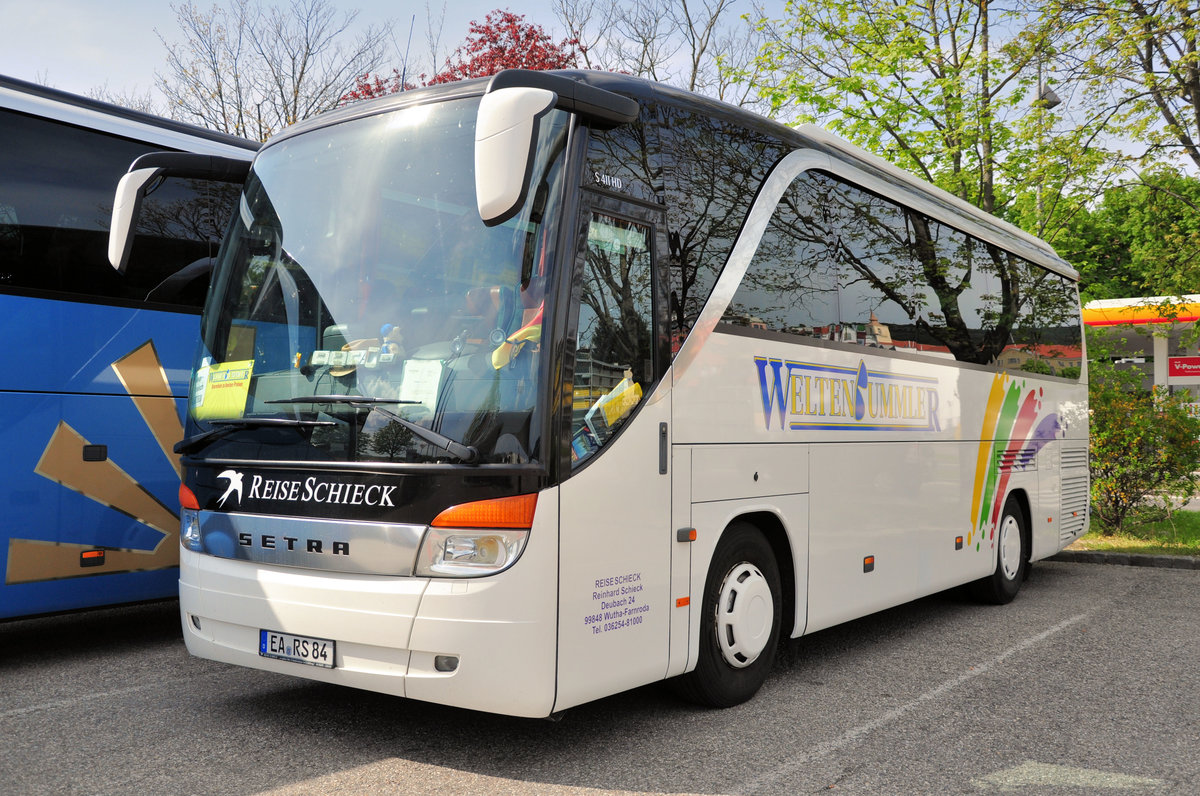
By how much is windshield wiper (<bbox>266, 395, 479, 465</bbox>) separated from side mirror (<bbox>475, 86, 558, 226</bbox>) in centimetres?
95

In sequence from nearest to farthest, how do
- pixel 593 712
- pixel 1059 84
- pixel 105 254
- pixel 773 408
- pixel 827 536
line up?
pixel 593 712
pixel 773 408
pixel 827 536
pixel 105 254
pixel 1059 84

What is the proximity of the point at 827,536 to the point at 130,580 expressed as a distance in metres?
4.68

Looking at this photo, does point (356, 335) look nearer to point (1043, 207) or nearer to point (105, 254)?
point (105, 254)

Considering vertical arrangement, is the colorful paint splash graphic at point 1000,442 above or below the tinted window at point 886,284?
below

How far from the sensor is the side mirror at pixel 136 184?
5.59m

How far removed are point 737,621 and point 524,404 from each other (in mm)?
2019

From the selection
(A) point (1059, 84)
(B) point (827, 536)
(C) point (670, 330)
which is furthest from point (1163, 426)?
(C) point (670, 330)

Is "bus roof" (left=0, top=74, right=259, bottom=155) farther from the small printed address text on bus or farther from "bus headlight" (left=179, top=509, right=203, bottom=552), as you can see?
the small printed address text on bus

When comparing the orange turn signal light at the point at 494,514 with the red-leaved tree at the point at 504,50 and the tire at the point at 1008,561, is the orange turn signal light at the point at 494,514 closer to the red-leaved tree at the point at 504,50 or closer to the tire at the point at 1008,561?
the tire at the point at 1008,561

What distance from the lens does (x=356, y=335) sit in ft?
15.4

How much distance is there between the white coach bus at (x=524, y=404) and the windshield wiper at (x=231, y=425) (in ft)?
0.07

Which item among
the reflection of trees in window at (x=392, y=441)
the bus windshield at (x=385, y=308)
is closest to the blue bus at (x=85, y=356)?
the bus windshield at (x=385, y=308)

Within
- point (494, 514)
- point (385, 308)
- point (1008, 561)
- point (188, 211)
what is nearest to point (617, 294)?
point (385, 308)

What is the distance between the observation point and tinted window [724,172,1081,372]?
6.18m
